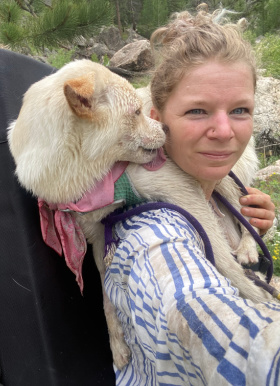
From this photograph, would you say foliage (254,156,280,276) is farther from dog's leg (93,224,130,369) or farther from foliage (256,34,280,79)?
foliage (256,34,280,79)

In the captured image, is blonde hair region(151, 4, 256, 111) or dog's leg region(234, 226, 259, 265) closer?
blonde hair region(151, 4, 256, 111)

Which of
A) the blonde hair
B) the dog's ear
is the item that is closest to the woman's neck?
the blonde hair

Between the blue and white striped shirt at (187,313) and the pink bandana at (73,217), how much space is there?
156mm

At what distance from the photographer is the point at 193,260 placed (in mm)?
844

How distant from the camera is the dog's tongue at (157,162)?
1315mm

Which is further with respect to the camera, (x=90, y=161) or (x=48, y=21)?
(x=48, y=21)

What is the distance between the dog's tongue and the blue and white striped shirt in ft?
0.90

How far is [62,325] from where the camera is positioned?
1.46 m

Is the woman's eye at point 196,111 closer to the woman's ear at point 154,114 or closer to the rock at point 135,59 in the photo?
the woman's ear at point 154,114

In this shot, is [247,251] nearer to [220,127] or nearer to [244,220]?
[244,220]

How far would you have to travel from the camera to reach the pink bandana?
1.15m

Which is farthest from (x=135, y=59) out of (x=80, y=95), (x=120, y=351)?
(x=120, y=351)

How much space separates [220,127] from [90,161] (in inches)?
18.5

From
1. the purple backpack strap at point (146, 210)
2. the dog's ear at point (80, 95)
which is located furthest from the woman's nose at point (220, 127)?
the dog's ear at point (80, 95)
